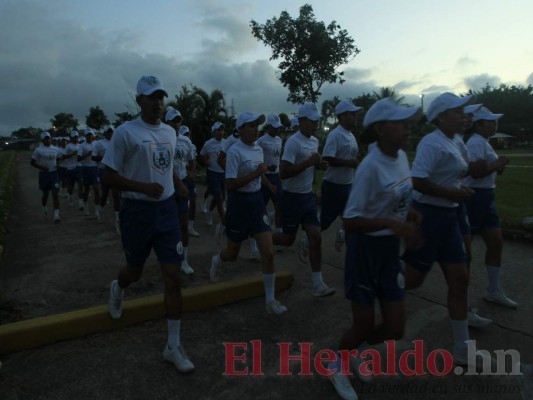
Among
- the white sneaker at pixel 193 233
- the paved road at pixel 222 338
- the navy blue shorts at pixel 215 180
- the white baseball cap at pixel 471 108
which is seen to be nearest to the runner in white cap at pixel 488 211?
the white baseball cap at pixel 471 108

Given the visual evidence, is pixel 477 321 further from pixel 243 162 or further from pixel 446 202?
pixel 243 162

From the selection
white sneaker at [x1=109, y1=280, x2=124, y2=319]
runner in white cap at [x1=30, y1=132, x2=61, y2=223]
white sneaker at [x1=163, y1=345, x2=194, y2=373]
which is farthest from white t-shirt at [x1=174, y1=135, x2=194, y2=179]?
runner in white cap at [x1=30, y1=132, x2=61, y2=223]

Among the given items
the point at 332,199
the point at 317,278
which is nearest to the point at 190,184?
the point at 332,199

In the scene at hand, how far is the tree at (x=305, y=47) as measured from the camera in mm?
17109

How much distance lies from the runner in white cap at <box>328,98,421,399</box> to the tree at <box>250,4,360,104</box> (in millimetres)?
15477

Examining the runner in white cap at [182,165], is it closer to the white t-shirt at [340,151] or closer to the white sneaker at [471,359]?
the white t-shirt at [340,151]

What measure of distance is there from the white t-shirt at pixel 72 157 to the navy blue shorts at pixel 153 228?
9.77 metres

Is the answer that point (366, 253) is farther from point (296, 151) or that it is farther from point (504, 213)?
point (504, 213)

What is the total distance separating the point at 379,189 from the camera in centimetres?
265

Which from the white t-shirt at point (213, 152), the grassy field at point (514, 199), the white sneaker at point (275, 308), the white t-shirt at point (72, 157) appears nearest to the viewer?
the white sneaker at point (275, 308)

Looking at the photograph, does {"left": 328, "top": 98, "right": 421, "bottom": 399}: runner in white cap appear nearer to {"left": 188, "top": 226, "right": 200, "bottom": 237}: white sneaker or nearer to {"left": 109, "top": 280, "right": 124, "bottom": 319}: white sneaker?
{"left": 109, "top": 280, "right": 124, "bottom": 319}: white sneaker

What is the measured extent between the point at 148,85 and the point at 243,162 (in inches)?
54.2

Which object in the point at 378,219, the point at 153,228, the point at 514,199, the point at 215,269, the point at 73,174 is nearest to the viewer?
the point at 378,219

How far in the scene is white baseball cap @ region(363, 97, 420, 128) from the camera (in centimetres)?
265
